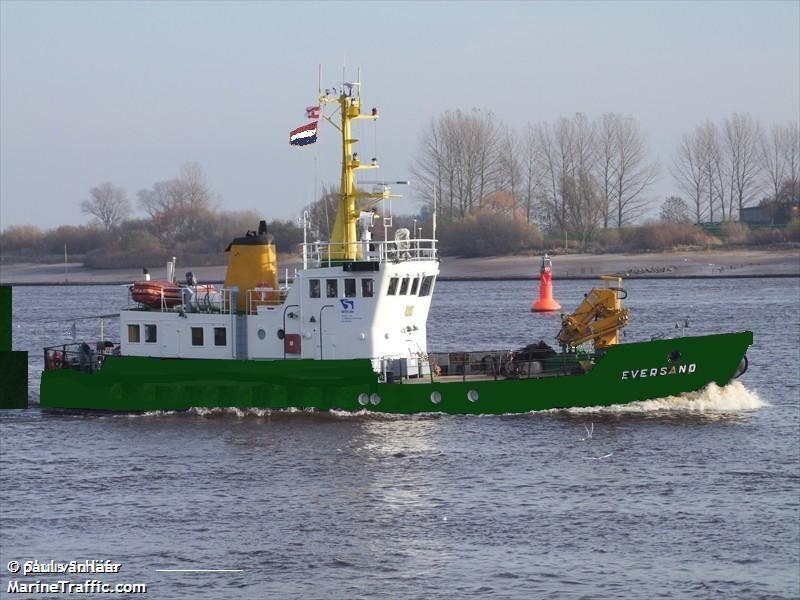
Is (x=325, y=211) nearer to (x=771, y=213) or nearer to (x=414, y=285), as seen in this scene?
(x=414, y=285)

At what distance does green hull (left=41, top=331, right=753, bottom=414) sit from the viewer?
1268 inches

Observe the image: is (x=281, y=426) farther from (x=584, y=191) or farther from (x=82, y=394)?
(x=584, y=191)

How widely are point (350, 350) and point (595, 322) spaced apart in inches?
319

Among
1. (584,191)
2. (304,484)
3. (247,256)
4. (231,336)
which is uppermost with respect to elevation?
(584,191)

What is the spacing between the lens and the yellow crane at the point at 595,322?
113 ft

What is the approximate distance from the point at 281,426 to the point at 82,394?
754cm

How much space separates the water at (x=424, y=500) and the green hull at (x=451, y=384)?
460mm

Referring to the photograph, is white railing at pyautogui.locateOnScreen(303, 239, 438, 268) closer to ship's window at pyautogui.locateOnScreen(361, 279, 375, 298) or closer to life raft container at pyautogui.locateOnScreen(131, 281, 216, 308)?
ship's window at pyautogui.locateOnScreen(361, 279, 375, 298)

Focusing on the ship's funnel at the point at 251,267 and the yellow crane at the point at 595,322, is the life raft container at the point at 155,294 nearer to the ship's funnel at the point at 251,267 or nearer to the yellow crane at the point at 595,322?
the ship's funnel at the point at 251,267

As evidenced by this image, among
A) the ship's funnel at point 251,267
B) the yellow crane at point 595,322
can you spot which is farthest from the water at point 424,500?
the ship's funnel at point 251,267

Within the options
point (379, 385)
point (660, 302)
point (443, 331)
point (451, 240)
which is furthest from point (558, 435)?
point (451, 240)

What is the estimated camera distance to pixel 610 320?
114 ft

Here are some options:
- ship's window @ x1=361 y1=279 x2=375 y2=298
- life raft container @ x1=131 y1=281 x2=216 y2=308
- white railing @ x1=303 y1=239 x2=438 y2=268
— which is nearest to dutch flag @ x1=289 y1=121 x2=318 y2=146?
white railing @ x1=303 y1=239 x2=438 y2=268

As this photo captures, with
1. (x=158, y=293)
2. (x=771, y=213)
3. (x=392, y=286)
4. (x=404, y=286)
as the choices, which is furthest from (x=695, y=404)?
(x=771, y=213)
